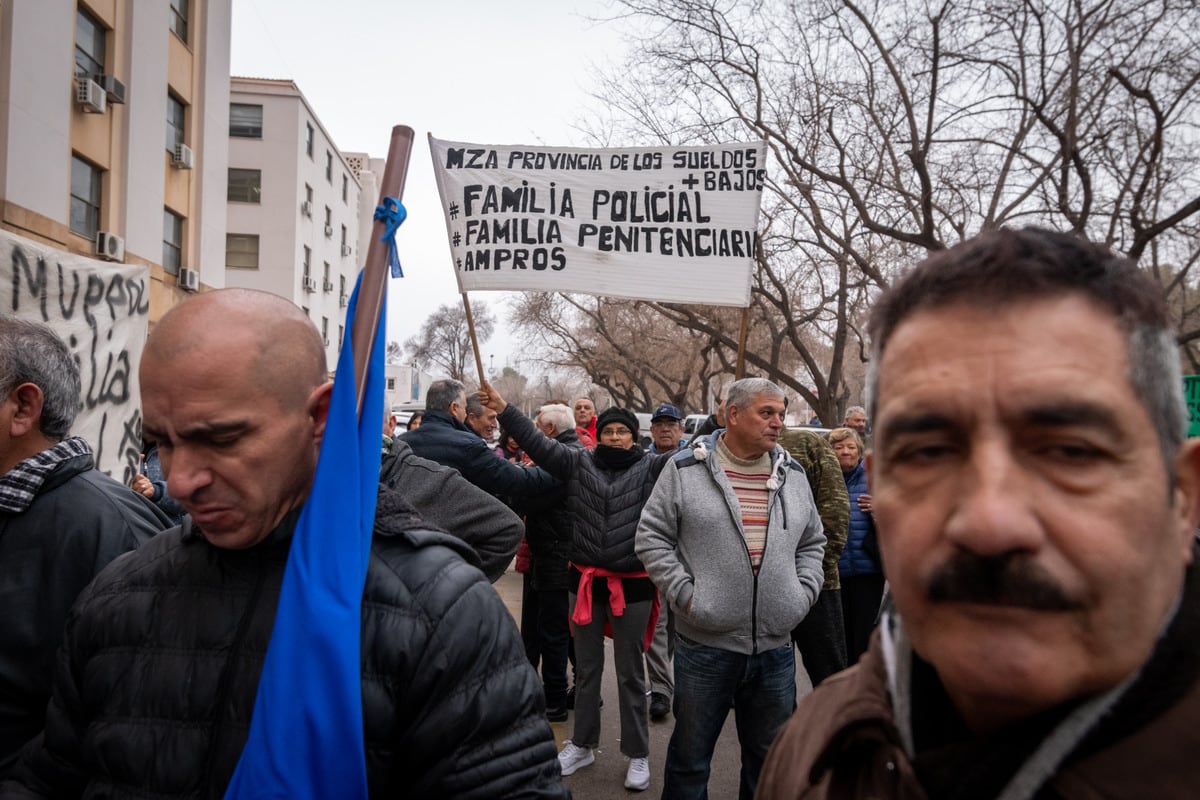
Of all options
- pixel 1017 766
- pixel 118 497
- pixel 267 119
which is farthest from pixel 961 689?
pixel 267 119

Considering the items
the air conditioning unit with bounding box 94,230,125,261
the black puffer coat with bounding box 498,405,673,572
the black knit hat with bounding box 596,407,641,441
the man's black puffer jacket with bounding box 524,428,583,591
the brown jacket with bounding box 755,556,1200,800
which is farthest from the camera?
the air conditioning unit with bounding box 94,230,125,261

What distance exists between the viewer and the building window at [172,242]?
17.1 metres

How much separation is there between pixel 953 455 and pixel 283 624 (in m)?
1.15

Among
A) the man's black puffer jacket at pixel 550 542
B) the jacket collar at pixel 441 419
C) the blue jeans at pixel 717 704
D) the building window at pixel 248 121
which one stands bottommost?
the blue jeans at pixel 717 704

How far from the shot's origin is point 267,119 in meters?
31.5

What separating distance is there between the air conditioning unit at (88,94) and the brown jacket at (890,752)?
49.1ft

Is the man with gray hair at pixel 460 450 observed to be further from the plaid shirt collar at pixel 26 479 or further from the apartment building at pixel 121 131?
the apartment building at pixel 121 131

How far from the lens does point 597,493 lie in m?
4.72

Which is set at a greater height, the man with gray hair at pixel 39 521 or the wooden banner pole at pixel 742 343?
the wooden banner pole at pixel 742 343

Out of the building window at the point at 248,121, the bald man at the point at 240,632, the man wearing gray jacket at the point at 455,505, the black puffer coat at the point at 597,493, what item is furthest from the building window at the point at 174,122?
the bald man at the point at 240,632

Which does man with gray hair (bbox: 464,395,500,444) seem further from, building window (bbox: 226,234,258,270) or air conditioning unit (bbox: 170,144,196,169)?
building window (bbox: 226,234,258,270)

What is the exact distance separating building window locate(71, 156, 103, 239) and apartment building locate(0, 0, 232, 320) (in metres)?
0.02

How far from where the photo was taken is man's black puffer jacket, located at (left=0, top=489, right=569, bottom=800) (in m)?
1.44

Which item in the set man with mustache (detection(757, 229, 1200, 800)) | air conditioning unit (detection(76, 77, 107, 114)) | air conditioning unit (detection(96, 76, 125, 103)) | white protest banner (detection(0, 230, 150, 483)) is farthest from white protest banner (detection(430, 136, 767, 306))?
air conditioning unit (detection(96, 76, 125, 103))
